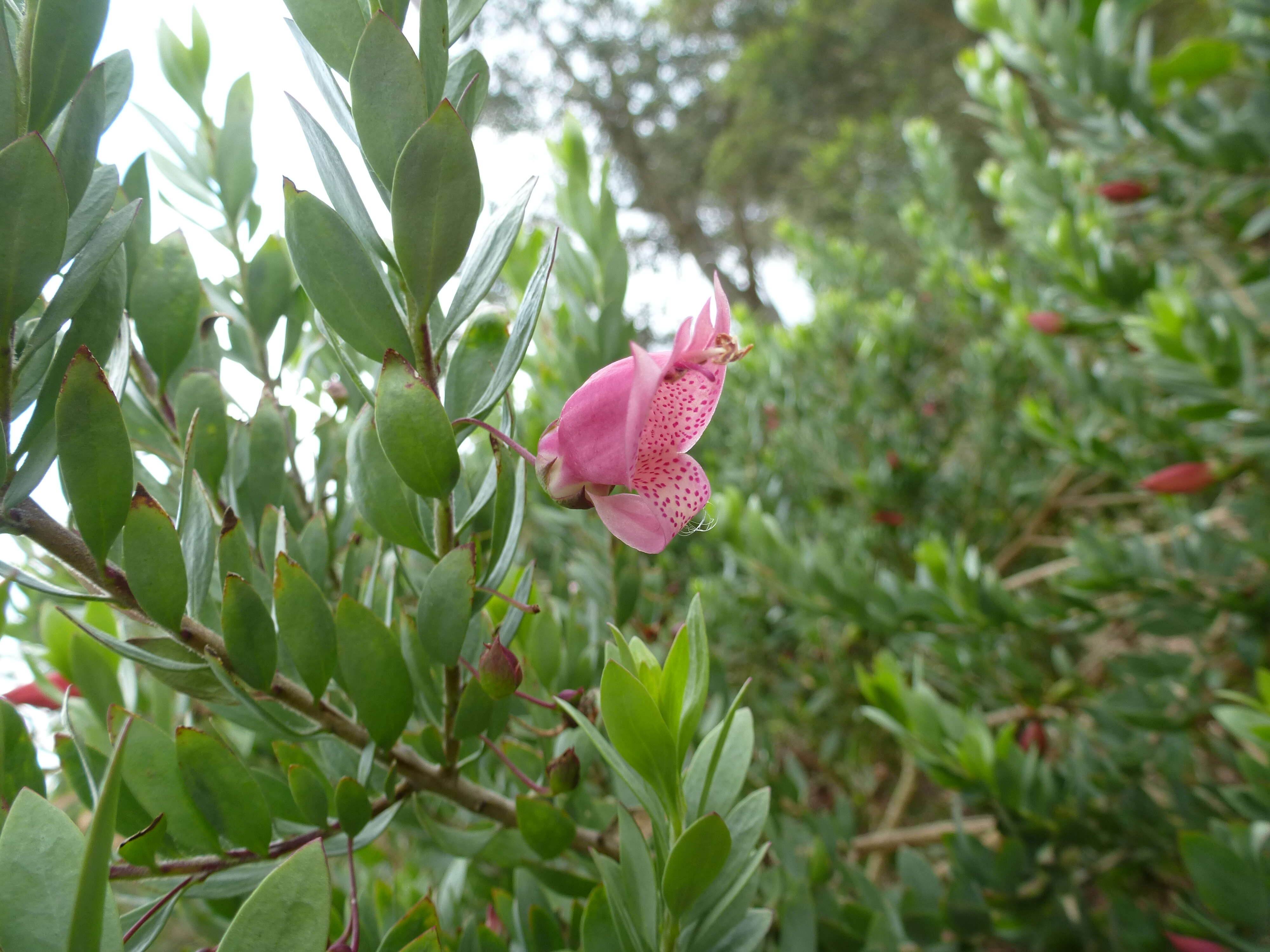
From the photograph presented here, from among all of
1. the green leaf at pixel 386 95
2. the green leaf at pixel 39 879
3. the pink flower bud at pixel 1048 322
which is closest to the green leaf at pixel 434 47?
the green leaf at pixel 386 95

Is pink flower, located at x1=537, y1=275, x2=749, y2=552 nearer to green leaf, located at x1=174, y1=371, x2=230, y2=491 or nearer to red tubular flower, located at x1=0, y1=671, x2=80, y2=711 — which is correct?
green leaf, located at x1=174, y1=371, x2=230, y2=491

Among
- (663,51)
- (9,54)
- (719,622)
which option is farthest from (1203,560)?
(663,51)

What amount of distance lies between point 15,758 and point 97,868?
32 cm

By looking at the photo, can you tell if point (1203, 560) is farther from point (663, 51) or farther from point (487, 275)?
point (663, 51)

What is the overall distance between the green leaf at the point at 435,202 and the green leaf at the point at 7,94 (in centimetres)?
20

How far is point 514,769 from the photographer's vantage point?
560 mm

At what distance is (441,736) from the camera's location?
581 mm

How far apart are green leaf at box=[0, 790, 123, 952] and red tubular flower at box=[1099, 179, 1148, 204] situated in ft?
7.65

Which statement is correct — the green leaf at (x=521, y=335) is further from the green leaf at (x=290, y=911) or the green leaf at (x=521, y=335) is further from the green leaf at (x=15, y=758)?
the green leaf at (x=15, y=758)

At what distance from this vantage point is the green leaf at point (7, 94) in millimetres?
390

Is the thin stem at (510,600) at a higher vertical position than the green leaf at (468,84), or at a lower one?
lower

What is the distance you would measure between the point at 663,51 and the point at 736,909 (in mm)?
11210

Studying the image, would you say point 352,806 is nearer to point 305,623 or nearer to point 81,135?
point 305,623

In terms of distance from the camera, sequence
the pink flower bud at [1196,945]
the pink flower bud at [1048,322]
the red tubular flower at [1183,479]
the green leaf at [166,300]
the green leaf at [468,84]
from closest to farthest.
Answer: the green leaf at [468,84] → the green leaf at [166,300] → the pink flower bud at [1196,945] → the red tubular flower at [1183,479] → the pink flower bud at [1048,322]
